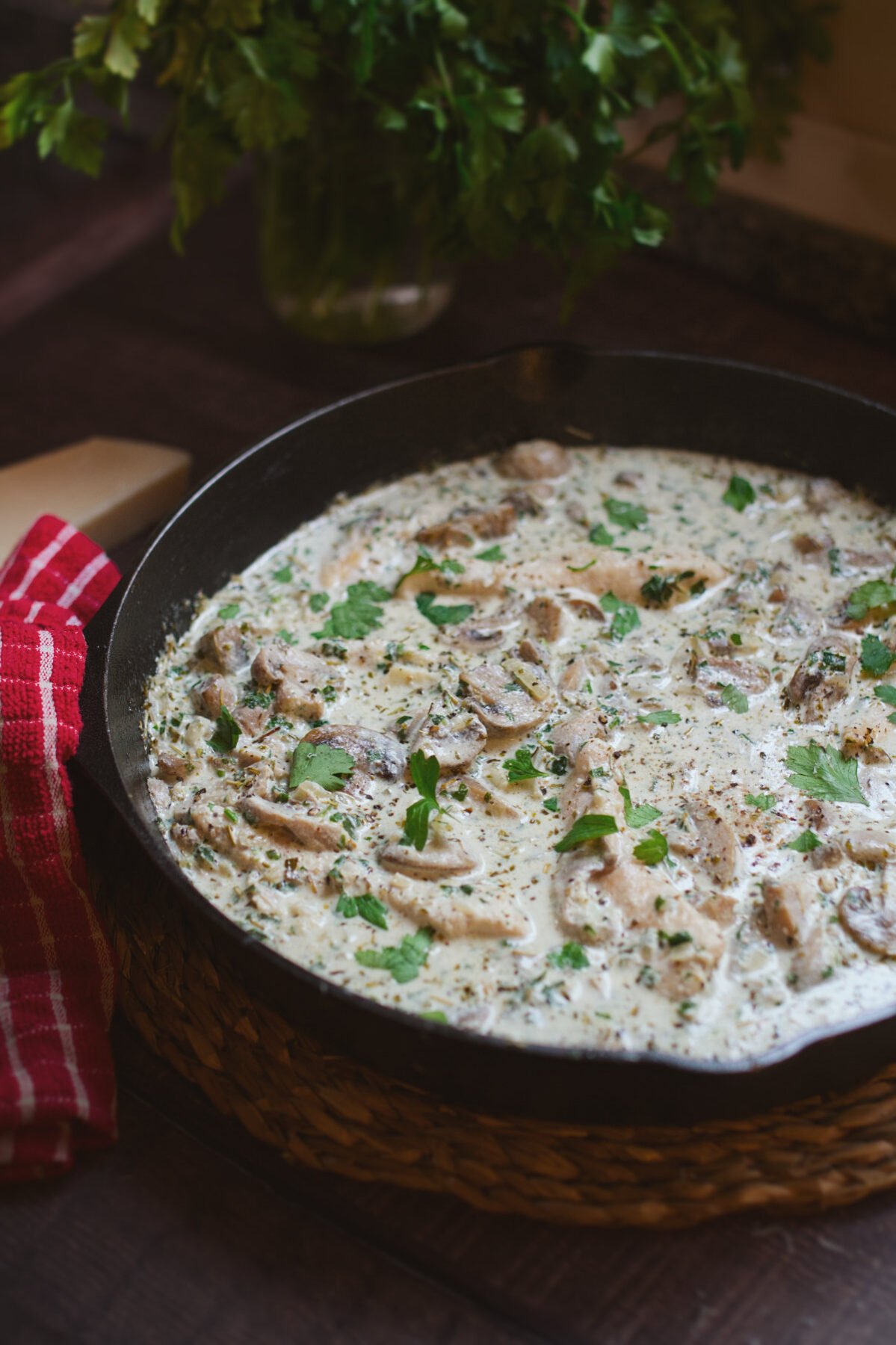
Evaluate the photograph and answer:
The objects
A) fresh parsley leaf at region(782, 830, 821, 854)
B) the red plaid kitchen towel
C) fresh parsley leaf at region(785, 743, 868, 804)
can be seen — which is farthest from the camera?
fresh parsley leaf at region(785, 743, 868, 804)

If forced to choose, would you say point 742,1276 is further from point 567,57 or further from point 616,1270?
point 567,57

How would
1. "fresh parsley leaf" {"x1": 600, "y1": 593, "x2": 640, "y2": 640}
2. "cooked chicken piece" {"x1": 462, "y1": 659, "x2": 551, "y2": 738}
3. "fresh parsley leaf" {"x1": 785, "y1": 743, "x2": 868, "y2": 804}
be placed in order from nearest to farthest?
"fresh parsley leaf" {"x1": 785, "y1": 743, "x2": 868, "y2": 804}
"cooked chicken piece" {"x1": 462, "y1": 659, "x2": 551, "y2": 738}
"fresh parsley leaf" {"x1": 600, "y1": 593, "x2": 640, "y2": 640}

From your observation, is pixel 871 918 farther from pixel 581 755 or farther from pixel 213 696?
pixel 213 696

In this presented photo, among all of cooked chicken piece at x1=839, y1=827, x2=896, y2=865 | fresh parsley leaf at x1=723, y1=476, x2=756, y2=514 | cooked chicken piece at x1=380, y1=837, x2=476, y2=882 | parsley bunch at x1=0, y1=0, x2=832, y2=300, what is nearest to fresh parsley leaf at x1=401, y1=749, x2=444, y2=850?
cooked chicken piece at x1=380, y1=837, x2=476, y2=882

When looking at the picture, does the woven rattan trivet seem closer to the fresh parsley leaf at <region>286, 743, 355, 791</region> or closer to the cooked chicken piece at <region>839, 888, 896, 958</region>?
the cooked chicken piece at <region>839, 888, 896, 958</region>

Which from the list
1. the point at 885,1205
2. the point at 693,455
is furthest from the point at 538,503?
the point at 885,1205

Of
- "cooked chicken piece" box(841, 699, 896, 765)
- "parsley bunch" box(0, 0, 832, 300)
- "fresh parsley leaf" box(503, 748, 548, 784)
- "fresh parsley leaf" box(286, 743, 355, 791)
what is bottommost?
"fresh parsley leaf" box(286, 743, 355, 791)
